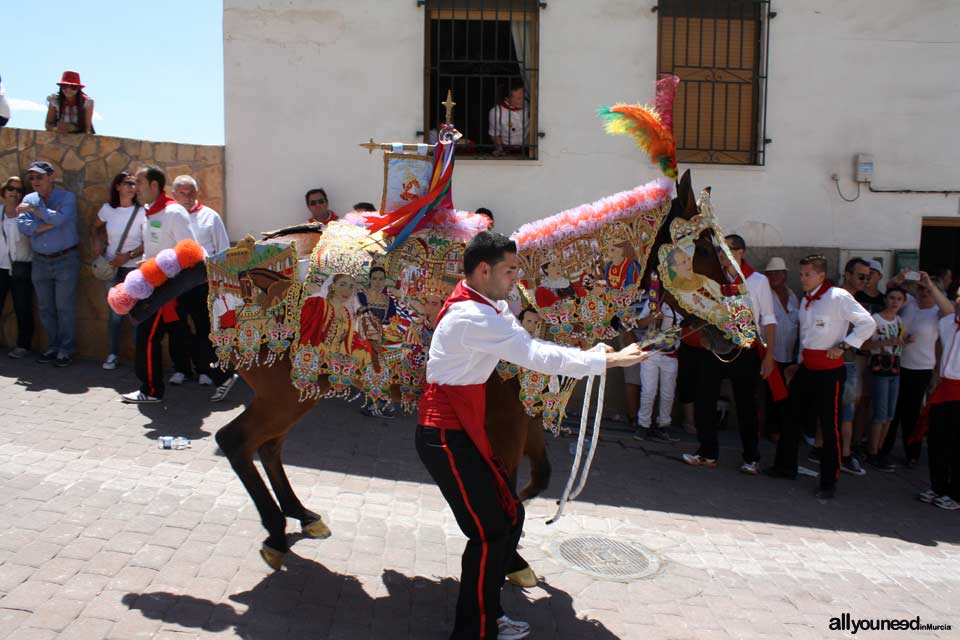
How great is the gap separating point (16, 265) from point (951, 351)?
920 centimetres

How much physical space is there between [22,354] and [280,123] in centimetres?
375

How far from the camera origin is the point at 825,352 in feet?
21.3

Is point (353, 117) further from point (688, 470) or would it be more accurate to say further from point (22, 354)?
point (688, 470)

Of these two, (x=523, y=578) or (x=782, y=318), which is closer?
(x=523, y=578)

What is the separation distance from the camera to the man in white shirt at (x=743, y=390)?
707 centimetres

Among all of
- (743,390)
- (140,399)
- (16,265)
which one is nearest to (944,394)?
(743,390)

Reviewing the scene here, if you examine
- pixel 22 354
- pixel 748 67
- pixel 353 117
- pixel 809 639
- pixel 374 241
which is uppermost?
pixel 748 67

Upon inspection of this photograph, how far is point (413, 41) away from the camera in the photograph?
8297 millimetres

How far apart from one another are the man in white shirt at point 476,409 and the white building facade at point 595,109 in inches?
203

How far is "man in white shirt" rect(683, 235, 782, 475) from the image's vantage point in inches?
279

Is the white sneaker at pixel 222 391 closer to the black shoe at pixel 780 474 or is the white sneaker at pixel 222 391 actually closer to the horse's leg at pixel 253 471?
the horse's leg at pixel 253 471

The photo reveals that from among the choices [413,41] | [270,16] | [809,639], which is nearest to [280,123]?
[270,16]

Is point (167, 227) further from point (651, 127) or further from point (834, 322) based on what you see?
point (834, 322)

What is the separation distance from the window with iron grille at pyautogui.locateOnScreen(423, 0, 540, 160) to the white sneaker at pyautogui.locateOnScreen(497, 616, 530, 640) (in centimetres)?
576
